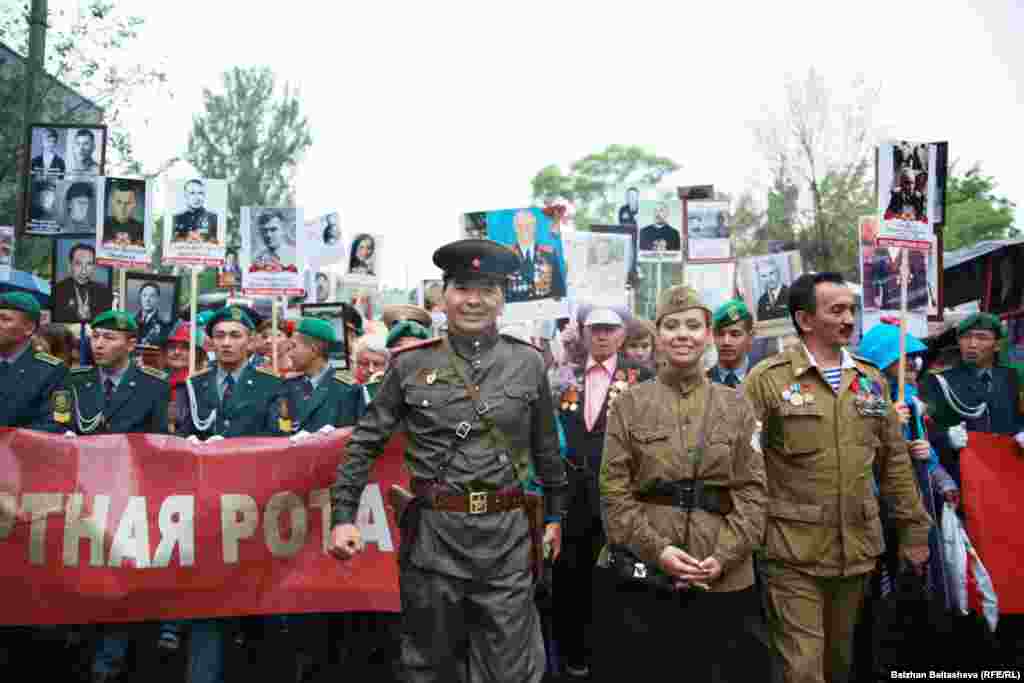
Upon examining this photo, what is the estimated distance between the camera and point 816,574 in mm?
3717

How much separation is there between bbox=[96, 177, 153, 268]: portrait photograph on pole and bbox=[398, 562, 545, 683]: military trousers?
5.26 metres

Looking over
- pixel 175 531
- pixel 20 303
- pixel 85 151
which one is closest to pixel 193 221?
pixel 85 151

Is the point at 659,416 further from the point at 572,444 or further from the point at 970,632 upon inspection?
the point at 970,632

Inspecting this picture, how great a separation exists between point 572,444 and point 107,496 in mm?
2701

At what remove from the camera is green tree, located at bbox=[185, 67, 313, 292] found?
5241 centimetres

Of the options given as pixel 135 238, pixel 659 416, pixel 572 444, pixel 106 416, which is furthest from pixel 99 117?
pixel 659 416

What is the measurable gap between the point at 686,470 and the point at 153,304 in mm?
6537

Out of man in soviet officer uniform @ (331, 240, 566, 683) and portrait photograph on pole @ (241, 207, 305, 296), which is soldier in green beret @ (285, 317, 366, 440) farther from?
portrait photograph on pole @ (241, 207, 305, 296)

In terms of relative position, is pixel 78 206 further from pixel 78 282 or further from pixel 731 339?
pixel 731 339

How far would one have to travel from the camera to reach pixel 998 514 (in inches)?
196

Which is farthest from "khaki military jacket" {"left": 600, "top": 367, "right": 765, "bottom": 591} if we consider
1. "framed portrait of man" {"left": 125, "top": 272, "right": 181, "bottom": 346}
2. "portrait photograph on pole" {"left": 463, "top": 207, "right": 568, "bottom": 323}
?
"framed portrait of man" {"left": 125, "top": 272, "right": 181, "bottom": 346}

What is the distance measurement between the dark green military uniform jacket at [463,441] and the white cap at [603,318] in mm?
1822

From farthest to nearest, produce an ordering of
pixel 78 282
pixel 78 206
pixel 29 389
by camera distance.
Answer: pixel 78 282, pixel 78 206, pixel 29 389

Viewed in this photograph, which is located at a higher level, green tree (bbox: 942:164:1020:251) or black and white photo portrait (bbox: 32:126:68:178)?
green tree (bbox: 942:164:1020:251)
